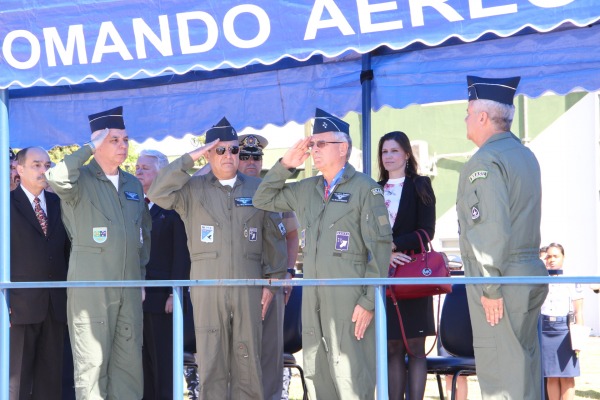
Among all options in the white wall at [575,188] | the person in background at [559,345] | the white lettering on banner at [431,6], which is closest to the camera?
the white lettering on banner at [431,6]

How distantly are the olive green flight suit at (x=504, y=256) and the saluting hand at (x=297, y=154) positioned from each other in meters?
1.14

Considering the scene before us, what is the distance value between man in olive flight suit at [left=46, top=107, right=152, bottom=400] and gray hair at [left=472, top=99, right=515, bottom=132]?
2.46 metres

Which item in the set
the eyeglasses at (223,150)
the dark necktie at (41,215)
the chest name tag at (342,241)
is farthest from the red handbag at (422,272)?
the dark necktie at (41,215)

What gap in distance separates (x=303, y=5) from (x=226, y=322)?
2062 millimetres

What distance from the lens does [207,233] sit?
20.3ft

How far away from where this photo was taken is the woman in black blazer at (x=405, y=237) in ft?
19.7

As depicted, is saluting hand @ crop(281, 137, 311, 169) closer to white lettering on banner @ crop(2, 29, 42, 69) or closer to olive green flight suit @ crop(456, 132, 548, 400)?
olive green flight suit @ crop(456, 132, 548, 400)

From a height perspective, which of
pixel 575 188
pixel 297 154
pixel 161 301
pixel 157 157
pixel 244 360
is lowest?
pixel 244 360

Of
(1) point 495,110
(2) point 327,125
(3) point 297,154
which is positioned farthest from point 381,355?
(2) point 327,125

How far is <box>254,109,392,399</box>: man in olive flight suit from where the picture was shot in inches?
212

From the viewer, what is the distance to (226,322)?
6.04 meters

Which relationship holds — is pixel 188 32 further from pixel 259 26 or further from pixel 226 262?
pixel 226 262

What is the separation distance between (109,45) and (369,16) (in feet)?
5.23

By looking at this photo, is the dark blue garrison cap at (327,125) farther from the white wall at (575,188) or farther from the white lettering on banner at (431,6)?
the white wall at (575,188)
